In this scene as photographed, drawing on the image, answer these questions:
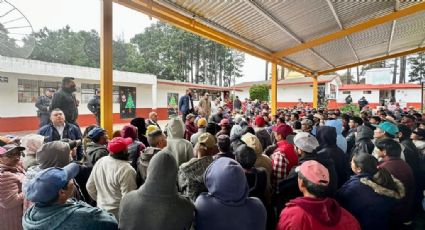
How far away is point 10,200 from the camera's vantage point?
2.52 m

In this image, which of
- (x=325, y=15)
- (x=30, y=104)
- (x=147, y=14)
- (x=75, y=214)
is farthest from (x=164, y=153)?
(x=30, y=104)

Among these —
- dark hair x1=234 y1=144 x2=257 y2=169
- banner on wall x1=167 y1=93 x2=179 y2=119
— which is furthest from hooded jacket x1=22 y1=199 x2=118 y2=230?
banner on wall x1=167 y1=93 x2=179 y2=119

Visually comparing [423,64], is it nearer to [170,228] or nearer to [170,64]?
[170,64]

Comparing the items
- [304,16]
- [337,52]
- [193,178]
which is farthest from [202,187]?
[337,52]

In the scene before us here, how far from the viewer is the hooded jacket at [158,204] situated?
1.87 m

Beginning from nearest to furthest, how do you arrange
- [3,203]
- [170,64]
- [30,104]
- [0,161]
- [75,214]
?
[75,214] < [3,203] < [0,161] < [30,104] < [170,64]

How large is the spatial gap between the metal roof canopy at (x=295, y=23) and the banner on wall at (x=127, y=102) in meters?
11.0

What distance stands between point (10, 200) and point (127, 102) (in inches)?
674

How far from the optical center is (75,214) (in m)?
1.76

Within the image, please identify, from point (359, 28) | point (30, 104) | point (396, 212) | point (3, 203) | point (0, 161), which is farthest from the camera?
point (30, 104)

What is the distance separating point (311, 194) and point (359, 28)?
8415mm

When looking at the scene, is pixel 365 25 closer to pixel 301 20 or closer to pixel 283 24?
pixel 301 20

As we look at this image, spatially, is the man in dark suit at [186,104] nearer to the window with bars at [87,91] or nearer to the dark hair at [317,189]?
the dark hair at [317,189]

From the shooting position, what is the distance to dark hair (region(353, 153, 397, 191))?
7.83 ft
